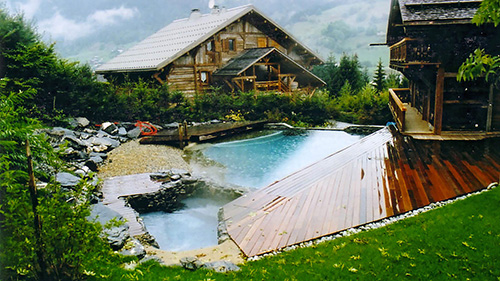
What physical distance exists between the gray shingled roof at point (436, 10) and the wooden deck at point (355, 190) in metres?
3.39

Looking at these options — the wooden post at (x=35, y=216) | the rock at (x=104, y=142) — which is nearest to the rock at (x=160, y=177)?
the rock at (x=104, y=142)

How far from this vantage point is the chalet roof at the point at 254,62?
76.4 feet

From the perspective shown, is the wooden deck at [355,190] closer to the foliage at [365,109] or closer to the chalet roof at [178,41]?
the foliage at [365,109]

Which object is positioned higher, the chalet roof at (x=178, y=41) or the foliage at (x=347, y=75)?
the chalet roof at (x=178, y=41)

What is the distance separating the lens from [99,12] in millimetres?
89625

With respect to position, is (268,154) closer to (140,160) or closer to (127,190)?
(140,160)

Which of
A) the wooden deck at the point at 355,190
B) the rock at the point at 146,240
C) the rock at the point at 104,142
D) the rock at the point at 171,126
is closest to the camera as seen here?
the wooden deck at the point at 355,190

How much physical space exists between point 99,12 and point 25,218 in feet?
311

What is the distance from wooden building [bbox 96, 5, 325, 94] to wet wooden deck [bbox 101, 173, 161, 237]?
11.5 metres


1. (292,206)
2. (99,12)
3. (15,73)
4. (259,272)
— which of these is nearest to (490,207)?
(292,206)

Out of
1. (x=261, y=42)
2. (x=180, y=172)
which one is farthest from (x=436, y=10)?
(x=261, y=42)

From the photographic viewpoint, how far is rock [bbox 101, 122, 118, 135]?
53.7ft

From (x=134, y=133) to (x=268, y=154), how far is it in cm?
574

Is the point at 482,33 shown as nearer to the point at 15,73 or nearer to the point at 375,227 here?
the point at 375,227
